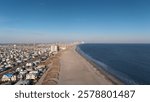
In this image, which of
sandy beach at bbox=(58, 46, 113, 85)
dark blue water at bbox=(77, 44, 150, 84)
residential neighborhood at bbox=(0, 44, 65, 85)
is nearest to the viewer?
sandy beach at bbox=(58, 46, 113, 85)

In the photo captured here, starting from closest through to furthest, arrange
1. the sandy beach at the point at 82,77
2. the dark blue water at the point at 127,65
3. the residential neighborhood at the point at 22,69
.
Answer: the sandy beach at the point at 82,77 → the residential neighborhood at the point at 22,69 → the dark blue water at the point at 127,65

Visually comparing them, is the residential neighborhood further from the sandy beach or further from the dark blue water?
the dark blue water

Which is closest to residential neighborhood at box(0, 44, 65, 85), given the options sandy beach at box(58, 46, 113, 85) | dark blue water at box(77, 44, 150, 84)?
sandy beach at box(58, 46, 113, 85)

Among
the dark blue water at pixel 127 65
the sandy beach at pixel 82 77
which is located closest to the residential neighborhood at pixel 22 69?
the sandy beach at pixel 82 77

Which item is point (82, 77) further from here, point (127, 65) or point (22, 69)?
point (127, 65)

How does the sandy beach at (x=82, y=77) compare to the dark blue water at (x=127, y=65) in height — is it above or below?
above

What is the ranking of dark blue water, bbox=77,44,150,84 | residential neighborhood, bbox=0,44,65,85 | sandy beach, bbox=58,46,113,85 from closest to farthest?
A: sandy beach, bbox=58,46,113,85
residential neighborhood, bbox=0,44,65,85
dark blue water, bbox=77,44,150,84

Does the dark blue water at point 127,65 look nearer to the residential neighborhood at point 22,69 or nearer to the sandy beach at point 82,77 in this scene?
the sandy beach at point 82,77

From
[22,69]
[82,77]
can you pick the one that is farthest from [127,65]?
[22,69]

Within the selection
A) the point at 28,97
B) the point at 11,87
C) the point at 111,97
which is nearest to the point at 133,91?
the point at 111,97

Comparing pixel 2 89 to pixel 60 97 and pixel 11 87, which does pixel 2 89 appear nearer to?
pixel 11 87

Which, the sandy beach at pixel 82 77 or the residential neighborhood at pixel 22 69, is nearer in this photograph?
the sandy beach at pixel 82 77

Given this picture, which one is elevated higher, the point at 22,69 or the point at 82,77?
the point at 82,77
